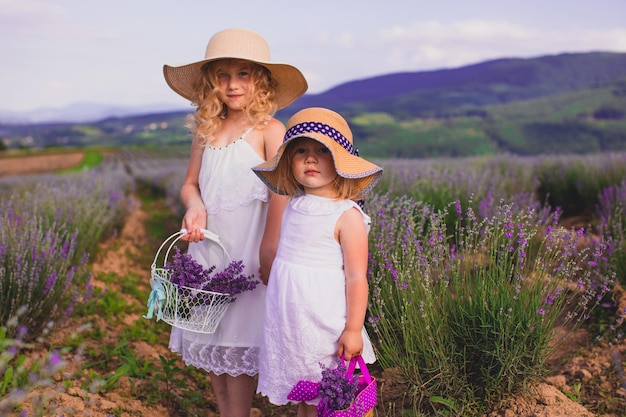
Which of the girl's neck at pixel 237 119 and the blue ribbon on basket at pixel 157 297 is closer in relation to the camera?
the blue ribbon on basket at pixel 157 297

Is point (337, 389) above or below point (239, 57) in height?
below

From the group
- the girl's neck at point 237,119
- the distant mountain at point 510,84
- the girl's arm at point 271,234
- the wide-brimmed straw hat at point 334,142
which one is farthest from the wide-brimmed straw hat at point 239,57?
the distant mountain at point 510,84

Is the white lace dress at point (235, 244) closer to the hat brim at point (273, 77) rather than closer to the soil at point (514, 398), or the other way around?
the hat brim at point (273, 77)

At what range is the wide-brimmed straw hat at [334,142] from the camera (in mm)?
2080

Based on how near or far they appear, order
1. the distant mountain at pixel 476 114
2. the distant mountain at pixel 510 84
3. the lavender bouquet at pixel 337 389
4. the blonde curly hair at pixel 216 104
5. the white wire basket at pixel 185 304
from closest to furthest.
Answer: the lavender bouquet at pixel 337 389
the white wire basket at pixel 185 304
the blonde curly hair at pixel 216 104
the distant mountain at pixel 476 114
the distant mountain at pixel 510 84

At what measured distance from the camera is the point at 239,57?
251 centimetres

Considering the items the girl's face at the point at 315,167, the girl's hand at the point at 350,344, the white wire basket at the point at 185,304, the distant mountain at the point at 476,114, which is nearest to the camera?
the girl's hand at the point at 350,344

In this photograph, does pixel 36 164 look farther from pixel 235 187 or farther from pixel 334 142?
pixel 334 142

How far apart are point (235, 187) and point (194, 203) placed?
22cm

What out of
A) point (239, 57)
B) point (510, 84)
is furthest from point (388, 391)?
point (510, 84)

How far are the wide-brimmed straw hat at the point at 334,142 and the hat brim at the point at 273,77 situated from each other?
570mm

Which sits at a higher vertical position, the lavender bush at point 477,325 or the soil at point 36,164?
the lavender bush at point 477,325

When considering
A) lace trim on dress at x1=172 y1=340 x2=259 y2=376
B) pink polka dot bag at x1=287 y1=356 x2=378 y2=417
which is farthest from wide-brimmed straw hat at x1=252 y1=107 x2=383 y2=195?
lace trim on dress at x1=172 y1=340 x2=259 y2=376

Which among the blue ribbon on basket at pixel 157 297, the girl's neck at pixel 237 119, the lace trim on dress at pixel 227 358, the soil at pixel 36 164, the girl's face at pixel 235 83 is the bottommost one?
the soil at pixel 36 164
